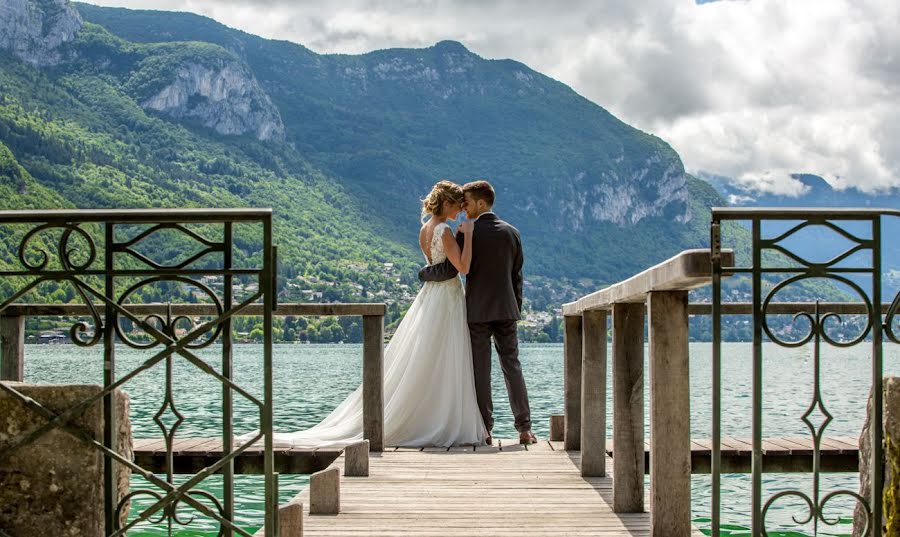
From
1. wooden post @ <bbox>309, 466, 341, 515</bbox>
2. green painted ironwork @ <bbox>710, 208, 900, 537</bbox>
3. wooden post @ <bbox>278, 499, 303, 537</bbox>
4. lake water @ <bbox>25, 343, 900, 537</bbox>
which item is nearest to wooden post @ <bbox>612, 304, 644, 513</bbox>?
green painted ironwork @ <bbox>710, 208, 900, 537</bbox>

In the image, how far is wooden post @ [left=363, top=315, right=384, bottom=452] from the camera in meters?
7.38

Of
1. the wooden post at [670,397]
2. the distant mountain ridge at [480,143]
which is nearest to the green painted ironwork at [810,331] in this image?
the wooden post at [670,397]

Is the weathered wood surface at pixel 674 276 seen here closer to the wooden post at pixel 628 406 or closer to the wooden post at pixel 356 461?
the wooden post at pixel 628 406

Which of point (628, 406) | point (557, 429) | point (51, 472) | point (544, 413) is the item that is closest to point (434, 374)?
point (557, 429)

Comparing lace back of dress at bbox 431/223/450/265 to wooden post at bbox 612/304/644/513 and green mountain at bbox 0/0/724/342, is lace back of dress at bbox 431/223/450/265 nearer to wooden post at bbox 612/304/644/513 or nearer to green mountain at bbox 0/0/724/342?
wooden post at bbox 612/304/644/513

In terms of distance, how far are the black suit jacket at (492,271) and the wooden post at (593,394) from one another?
6.60 ft

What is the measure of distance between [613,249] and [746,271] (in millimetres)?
149806

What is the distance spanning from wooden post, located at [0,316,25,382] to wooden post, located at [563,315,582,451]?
395 cm

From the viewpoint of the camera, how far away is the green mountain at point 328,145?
10038cm

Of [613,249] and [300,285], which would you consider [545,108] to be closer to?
[613,249]

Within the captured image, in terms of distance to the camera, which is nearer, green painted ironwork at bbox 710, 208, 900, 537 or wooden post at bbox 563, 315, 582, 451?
green painted ironwork at bbox 710, 208, 900, 537

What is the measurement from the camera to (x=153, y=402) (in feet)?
65.8

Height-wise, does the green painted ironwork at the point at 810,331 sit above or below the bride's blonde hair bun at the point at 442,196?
below

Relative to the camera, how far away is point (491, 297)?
7.94 meters
